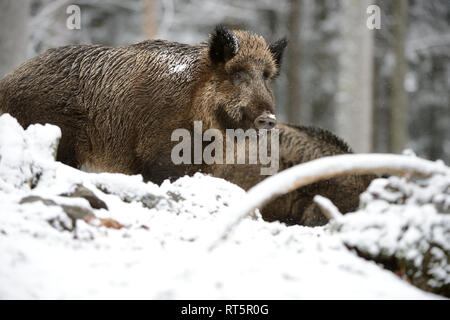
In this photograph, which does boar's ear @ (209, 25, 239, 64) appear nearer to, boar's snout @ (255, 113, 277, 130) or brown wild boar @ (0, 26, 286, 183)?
brown wild boar @ (0, 26, 286, 183)

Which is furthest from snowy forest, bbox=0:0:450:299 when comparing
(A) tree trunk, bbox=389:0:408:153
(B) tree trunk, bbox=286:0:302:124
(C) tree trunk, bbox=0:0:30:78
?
(B) tree trunk, bbox=286:0:302:124

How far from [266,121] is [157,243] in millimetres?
2444

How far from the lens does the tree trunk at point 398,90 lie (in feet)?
48.1

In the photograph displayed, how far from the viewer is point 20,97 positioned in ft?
17.6

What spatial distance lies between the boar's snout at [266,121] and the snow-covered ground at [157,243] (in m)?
1.52

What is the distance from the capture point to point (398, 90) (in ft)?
48.2

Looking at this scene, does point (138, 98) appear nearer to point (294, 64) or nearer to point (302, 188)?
point (302, 188)

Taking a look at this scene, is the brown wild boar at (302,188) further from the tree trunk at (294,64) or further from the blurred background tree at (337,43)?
the tree trunk at (294,64)

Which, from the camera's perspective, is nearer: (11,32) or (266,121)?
(266,121)

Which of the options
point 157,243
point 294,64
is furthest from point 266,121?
point 294,64

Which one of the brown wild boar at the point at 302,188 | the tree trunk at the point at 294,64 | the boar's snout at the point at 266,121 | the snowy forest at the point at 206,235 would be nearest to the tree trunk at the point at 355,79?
the brown wild boar at the point at 302,188

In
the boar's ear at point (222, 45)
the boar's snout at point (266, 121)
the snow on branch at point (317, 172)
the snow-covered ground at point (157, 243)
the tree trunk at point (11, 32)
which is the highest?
the tree trunk at point (11, 32)
